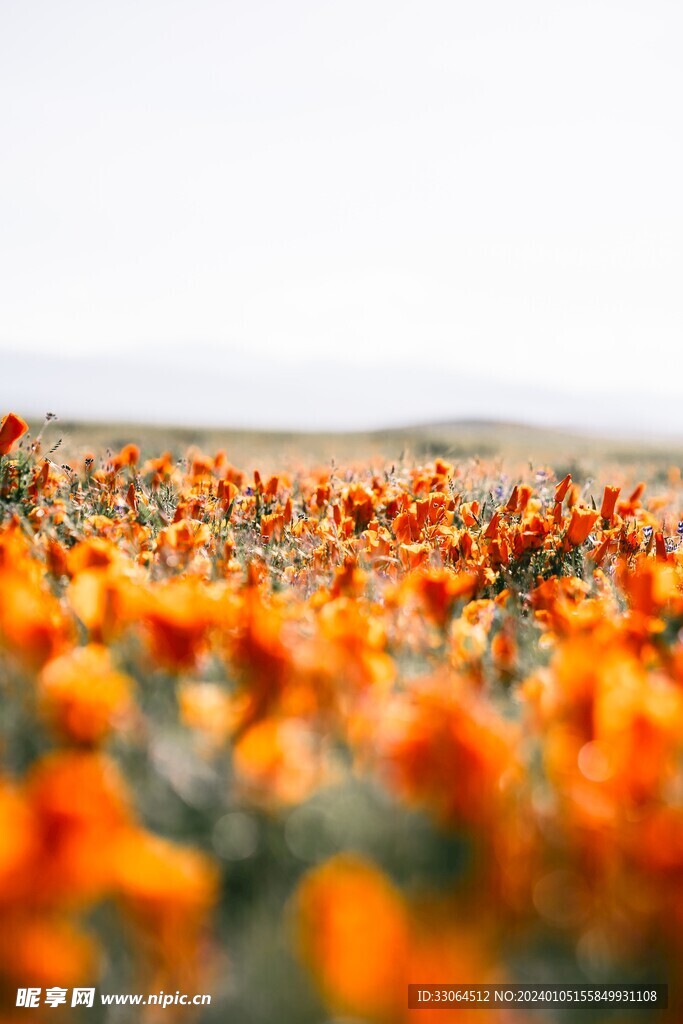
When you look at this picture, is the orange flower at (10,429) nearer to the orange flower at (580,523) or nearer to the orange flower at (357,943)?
the orange flower at (580,523)

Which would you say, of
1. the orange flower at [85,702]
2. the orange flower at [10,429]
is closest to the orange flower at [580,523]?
the orange flower at [10,429]

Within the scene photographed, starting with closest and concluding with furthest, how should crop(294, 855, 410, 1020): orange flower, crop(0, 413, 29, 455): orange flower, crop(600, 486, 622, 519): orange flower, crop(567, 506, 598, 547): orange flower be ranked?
crop(294, 855, 410, 1020): orange flower → crop(567, 506, 598, 547): orange flower → crop(0, 413, 29, 455): orange flower → crop(600, 486, 622, 519): orange flower

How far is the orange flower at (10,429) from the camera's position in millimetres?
3174

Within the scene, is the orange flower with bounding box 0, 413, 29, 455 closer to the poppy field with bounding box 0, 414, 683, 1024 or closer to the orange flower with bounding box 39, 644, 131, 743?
the poppy field with bounding box 0, 414, 683, 1024

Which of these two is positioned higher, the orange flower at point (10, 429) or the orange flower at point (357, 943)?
the orange flower at point (10, 429)

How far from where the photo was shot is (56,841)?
2.38 feet

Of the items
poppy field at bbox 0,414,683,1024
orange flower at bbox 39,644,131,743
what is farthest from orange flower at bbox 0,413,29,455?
orange flower at bbox 39,644,131,743

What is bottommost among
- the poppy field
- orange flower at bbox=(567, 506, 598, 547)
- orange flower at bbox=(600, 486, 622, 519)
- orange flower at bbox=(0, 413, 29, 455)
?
the poppy field

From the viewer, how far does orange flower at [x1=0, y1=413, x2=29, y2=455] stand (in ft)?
10.4

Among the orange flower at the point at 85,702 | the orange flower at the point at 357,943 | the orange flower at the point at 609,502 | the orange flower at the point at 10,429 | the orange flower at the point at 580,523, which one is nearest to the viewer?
the orange flower at the point at 357,943

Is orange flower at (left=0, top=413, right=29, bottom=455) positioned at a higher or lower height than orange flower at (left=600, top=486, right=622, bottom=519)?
higher

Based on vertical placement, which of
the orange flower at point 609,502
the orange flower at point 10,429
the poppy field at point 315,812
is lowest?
the poppy field at point 315,812

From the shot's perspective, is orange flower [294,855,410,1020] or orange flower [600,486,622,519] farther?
orange flower [600,486,622,519]

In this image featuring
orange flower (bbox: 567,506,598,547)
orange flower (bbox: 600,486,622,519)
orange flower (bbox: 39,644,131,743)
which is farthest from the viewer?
orange flower (bbox: 600,486,622,519)
